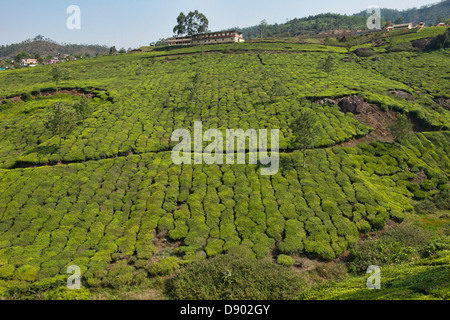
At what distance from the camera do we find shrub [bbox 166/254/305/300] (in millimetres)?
22609

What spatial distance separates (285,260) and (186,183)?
60.3 ft

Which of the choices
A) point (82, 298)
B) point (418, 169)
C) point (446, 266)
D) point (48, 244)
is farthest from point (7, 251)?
point (418, 169)

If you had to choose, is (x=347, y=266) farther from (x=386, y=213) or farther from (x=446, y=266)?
(x=386, y=213)

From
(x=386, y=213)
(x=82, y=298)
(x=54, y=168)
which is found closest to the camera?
(x=82, y=298)

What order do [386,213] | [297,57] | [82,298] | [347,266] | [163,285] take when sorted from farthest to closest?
[297,57] < [386,213] < [347,266] < [163,285] < [82,298]

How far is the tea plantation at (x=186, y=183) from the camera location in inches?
1127

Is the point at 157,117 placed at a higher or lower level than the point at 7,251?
higher

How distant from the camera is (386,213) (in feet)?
112

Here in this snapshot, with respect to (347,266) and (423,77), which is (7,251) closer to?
(347,266)

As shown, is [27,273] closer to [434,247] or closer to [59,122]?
[59,122]

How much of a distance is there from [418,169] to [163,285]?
4439 centimetres
